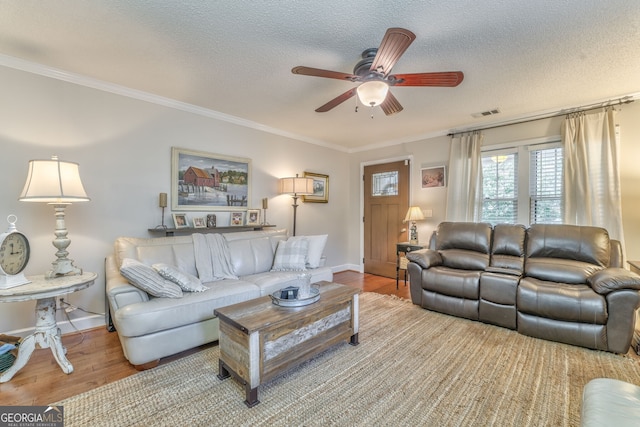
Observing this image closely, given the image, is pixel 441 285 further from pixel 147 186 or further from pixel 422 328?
pixel 147 186

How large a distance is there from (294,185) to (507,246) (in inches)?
111

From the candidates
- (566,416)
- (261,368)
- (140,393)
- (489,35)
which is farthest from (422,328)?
(489,35)

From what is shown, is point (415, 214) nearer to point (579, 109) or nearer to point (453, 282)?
point (453, 282)

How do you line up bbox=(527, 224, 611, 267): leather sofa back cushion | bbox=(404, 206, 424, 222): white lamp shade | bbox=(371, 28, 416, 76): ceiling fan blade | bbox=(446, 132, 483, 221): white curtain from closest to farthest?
bbox=(371, 28, 416, 76): ceiling fan blade → bbox=(527, 224, 611, 267): leather sofa back cushion → bbox=(446, 132, 483, 221): white curtain → bbox=(404, 206, 424, 222): white lamp shade

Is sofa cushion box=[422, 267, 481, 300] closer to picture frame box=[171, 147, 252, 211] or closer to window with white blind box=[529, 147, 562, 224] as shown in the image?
window with white blind box=[529, 147, 562, 224]

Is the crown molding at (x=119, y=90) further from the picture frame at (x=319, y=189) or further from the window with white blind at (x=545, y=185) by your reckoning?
the window with white blind at (x=545, y=185)

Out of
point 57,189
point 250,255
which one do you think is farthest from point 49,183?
point 250,255

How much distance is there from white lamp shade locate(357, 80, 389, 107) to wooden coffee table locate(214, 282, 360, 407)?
1.56m

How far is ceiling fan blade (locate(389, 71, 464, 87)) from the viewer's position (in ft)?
6.32

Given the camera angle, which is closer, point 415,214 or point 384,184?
point 415,214

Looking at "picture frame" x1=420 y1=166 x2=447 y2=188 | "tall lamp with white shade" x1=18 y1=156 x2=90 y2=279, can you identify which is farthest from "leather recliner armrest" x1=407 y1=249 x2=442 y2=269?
"tall lamp with white shade" x1=18 y1=156 x2=90 y2=279

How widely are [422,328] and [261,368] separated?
1756mm

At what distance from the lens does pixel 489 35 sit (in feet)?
6.53

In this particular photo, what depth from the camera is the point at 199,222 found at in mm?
3385
